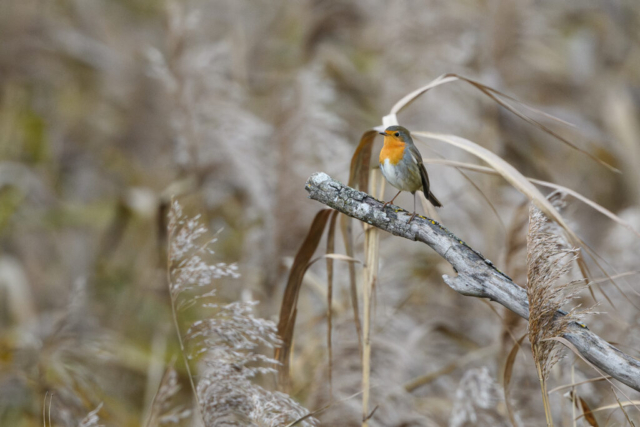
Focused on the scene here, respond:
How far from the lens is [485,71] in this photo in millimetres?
3717

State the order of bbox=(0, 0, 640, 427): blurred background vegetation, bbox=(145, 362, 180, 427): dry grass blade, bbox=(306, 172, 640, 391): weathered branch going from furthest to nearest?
bbox=(0, 0, 640, 427): blurred background vegetation, bbox=(145, 362, 180, 427): dry grass blade, bbox=(306, 172, 640, 391): weathered branch

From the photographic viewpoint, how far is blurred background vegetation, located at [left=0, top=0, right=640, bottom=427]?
236cm

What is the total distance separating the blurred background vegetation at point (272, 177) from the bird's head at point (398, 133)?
0.87 metres

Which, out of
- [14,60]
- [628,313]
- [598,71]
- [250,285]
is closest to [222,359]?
[250,285]

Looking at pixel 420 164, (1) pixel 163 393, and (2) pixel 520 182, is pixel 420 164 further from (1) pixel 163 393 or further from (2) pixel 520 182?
(1) pixel 163 393

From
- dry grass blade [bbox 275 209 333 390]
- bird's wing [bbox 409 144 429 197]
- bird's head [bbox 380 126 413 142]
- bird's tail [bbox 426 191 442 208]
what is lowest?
dry grass blade [bbox 275 209 333 390]

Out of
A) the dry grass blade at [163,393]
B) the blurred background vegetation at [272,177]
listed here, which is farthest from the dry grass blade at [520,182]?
the dry grass blade at [163,393]

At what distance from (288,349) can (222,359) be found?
228 mm

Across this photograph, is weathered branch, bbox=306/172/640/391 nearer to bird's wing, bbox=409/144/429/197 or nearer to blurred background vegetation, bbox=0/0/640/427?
bird's wing, bbox=409/144/429/197

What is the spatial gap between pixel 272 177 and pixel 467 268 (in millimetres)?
2259

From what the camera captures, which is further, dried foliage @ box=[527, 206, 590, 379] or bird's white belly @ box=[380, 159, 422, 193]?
bird's white belly @ box=[380, 159, 422, 193]

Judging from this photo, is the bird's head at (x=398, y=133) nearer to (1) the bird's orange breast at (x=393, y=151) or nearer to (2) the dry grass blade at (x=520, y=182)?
(1) the bird's orange breast at (x=393, y=151)

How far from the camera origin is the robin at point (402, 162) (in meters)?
1.24

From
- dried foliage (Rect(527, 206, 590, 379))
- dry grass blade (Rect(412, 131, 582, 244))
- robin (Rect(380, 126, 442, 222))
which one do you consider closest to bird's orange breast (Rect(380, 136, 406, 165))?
robin (Rect(380, 126, 442, 222))
